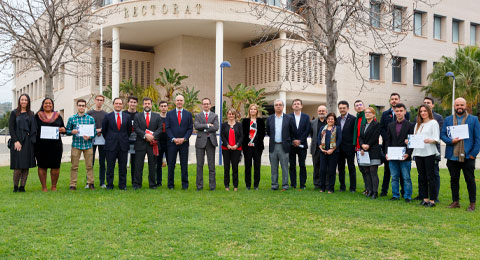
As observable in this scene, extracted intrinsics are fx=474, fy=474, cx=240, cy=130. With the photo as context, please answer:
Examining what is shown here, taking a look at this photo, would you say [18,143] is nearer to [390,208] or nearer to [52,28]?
[390,208]

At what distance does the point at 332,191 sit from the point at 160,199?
3.82m

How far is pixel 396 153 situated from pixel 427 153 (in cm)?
69

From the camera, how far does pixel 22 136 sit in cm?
969

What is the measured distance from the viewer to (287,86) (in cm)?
3181

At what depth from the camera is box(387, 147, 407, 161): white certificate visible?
915 centimetres

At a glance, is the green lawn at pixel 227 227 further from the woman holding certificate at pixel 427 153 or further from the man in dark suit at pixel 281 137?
the man in dark suit at pixel 281 137

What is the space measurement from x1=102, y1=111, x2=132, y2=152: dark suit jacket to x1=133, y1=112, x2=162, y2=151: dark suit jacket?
208 mm

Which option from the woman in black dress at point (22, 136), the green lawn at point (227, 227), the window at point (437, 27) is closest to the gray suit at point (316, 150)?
the green lawn at point (227, 227)

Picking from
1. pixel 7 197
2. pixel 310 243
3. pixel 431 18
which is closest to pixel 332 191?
pixel 310 243

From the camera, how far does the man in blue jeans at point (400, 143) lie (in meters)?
9.20

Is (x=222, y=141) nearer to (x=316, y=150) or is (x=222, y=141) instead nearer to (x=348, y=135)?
(x=316, y=150)

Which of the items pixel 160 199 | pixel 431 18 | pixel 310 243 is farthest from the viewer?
pixel 431 18

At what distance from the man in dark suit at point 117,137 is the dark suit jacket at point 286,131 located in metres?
3.19

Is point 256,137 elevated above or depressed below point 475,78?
below
